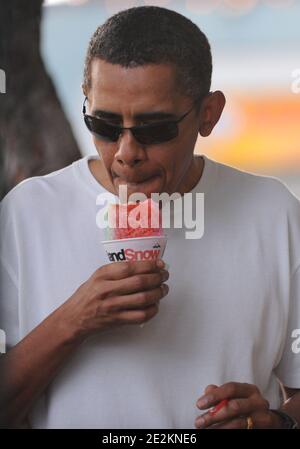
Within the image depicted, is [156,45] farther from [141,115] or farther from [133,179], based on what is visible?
[133,179]

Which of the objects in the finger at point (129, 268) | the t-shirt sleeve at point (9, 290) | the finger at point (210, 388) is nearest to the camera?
the finger at point (129, 268)

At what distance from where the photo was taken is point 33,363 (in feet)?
6.05

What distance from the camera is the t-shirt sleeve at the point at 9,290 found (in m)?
1.93

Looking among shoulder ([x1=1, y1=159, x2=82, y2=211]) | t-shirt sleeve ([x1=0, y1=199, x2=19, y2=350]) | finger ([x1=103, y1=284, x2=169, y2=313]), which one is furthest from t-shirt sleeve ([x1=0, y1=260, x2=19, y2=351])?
finger ([x1=103, y1=284, x2=169, y2=313])

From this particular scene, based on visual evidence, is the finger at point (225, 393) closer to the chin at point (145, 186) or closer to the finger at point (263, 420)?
the finger at point (263, 420)

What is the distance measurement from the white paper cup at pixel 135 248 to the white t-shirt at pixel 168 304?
0.20m

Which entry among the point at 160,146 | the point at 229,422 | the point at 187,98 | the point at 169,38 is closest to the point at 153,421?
the point at 229,422

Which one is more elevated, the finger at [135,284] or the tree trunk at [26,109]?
the tree trunk at [26,109]

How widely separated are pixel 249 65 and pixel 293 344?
678 millimetres

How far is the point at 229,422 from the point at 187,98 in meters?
0.73

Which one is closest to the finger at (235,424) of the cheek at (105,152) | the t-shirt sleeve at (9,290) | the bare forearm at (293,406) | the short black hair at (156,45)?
the bare forearm at (293,406)

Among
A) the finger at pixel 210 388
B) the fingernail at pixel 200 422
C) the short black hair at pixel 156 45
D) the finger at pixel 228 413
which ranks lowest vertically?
the fingernail at pixel 200 422

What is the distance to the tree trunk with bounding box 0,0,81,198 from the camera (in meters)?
2.12

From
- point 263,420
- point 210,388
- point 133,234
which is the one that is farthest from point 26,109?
point 263,420
